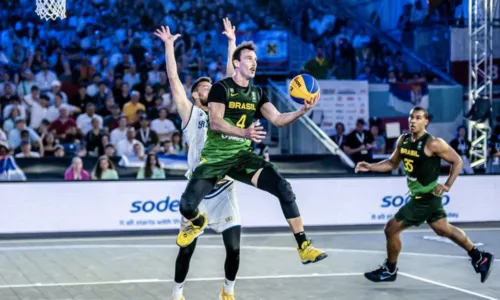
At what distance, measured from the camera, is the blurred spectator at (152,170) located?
19.2 meters

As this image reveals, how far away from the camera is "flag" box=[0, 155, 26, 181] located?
18594 millimetres

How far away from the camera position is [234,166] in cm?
931

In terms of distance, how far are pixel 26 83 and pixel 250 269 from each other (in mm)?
11109

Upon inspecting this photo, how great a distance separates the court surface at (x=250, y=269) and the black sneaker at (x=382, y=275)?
9 centimetres

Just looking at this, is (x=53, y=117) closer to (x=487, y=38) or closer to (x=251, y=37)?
(x=251, y=37)

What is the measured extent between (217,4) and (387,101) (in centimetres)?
589

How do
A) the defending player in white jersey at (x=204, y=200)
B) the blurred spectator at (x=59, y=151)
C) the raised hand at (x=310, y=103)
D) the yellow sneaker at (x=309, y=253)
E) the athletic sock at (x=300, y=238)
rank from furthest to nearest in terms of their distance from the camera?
1. the blurred spectator at (x=59, y=151)
2. the defending player in white jersey at (x=204, y=200)
3. the athletic sock at (x=300, y=238)
4. the yellow sneaker at (x=309, y=253)
5. the raised hand at (x=310, y=103)

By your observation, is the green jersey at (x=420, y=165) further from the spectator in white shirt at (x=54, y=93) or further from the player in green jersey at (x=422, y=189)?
the spectator in white shirt at (x=54, y=93)

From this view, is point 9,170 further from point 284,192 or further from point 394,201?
point 284,192

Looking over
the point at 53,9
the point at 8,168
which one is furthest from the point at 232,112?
the point at 8,168

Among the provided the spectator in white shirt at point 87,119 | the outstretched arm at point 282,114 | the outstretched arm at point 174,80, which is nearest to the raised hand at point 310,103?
the outstretched arm at point 282,114

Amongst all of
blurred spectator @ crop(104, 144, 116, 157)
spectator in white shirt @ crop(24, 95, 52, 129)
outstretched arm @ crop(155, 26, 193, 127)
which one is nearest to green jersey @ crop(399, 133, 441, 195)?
outstretched arm @ crop(155, 26, 193, 127)

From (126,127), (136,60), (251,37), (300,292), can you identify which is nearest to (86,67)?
(136,60)

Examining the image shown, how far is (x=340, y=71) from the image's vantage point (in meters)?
26.7
